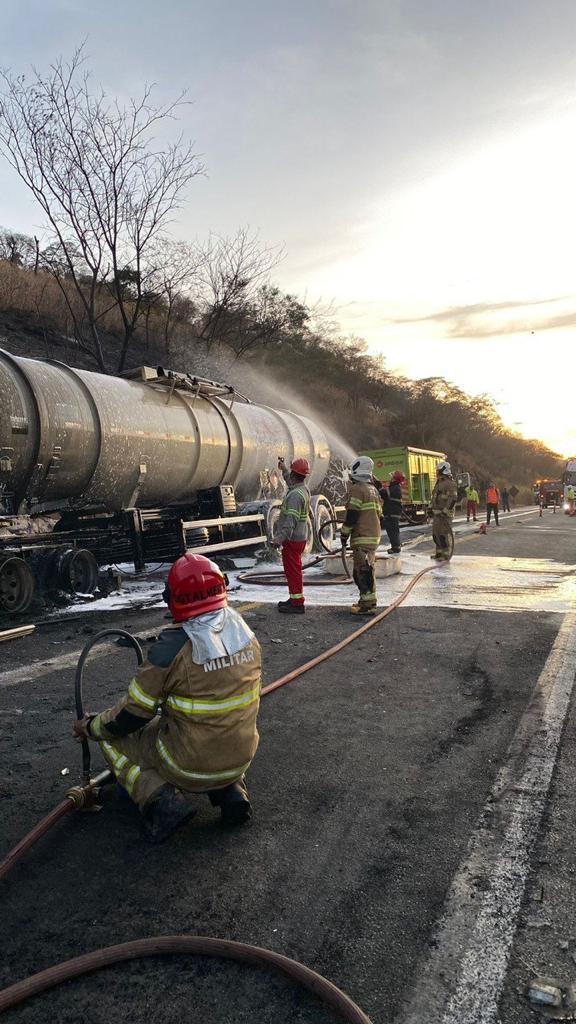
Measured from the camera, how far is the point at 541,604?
8148 mm

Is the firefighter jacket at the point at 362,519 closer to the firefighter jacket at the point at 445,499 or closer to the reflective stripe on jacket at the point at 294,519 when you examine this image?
the reflective stripe on jacket at the point at 294,519

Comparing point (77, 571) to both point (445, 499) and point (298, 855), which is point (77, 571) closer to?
point (298, 855)

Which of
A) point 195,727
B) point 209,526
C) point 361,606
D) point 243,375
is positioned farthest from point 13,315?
point 195,727

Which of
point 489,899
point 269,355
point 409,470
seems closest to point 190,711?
point 489,899

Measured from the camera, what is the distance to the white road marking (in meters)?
1.92

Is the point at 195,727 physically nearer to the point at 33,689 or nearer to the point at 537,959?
the point at 537,959

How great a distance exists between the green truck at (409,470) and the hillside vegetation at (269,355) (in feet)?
20.8

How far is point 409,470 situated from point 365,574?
19.2m

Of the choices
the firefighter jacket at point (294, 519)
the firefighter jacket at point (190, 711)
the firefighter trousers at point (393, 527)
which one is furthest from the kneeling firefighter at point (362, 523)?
the firefighter trousers at point (393, 527)

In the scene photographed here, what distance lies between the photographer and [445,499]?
42.7 ft

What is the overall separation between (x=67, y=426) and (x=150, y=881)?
7.43 m

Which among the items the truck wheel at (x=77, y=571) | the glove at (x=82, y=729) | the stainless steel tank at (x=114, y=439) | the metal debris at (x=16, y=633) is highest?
the stainless steel tank at (x=114, y=439)

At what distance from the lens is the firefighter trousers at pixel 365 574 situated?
7.77 m

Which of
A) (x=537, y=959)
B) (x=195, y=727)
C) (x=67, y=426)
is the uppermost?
(x=67, y=426)
